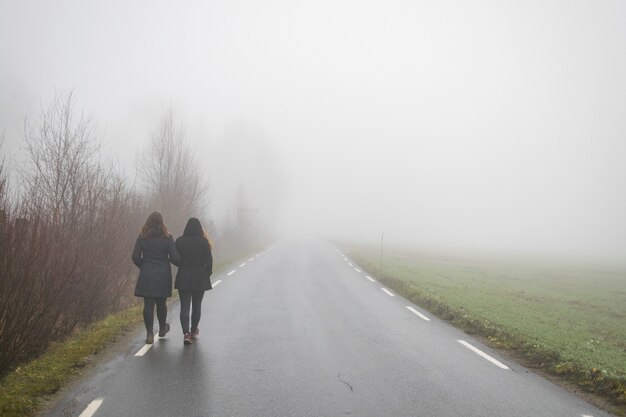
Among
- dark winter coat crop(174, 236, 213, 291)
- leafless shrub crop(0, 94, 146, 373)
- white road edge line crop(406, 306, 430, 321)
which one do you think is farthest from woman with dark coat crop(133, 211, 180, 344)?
white road edge line crop(406, 306, 430, 321)

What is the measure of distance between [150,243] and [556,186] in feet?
714

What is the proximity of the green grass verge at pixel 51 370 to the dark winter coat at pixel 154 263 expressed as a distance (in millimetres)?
1107

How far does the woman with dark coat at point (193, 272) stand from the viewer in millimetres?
7168

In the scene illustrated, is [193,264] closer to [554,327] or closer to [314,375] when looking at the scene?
[314,375]

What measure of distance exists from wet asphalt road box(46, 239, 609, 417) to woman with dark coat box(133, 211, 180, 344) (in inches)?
26.5

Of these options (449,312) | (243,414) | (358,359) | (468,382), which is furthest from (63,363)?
(449,312)

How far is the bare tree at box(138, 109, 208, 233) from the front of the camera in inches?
736

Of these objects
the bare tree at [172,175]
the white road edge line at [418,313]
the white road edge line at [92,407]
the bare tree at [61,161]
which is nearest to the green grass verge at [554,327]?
the white road edge line at [418,313]

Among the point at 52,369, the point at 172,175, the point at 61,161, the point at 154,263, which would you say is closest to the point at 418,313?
the point at 154,263

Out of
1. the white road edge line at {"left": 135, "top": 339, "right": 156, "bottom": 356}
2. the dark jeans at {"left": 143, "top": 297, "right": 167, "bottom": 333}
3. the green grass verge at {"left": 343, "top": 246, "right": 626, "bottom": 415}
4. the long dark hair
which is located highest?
the long dark hair

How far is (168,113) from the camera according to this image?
2138 cm

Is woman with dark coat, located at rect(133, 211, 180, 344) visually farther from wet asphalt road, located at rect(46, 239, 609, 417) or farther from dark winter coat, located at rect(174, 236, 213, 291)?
wet asphalt road, located at rect(46, 239, 609, 417)

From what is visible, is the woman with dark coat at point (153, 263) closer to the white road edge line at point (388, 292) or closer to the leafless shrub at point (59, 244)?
the leafless shrub at point (59, 244)

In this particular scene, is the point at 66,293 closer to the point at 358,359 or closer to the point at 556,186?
the point at 358,359
